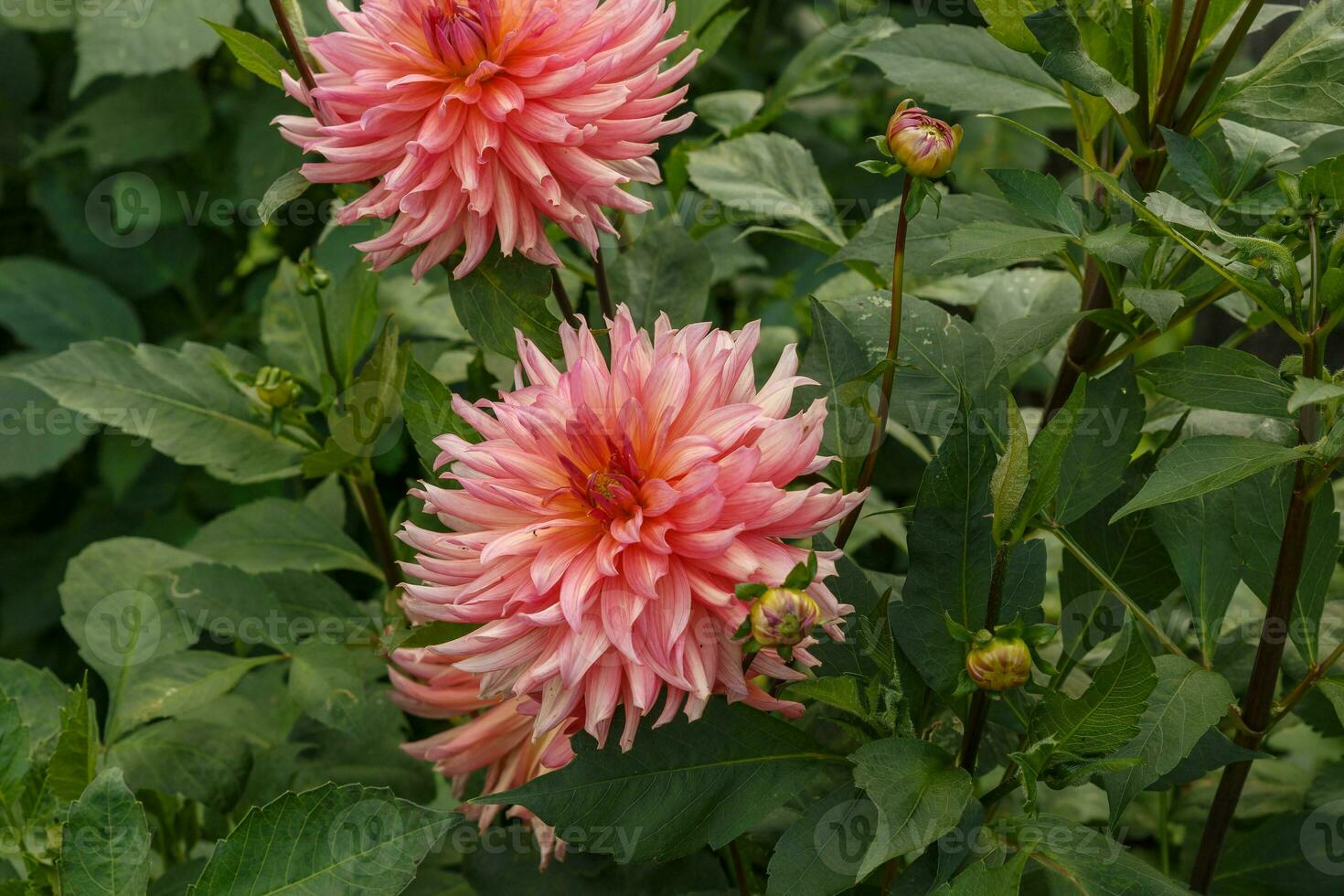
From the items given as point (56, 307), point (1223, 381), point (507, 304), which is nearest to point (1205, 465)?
point (1223, 381)

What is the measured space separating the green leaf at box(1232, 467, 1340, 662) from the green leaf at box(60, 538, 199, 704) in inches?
28.4

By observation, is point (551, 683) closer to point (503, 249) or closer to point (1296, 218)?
point (503, 249)

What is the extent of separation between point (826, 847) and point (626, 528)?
0.19m

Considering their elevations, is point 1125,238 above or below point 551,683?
above

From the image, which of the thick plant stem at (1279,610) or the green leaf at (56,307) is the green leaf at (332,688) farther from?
the green leaf at (56,307)

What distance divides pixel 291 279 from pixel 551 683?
0.54 metres

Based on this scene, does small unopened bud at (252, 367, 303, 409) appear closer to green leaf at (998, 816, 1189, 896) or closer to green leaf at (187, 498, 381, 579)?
green leaf at (187, 498, 381, 579)

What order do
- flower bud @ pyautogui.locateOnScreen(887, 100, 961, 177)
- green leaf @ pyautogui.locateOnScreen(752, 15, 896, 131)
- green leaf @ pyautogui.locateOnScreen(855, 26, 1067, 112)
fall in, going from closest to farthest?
flower bud @ pyautogui.locateOnScreen(887, 100, 961, 177) < green leaf @ pyautogui.locateOnScreen(855, 26, 1067, 112) < green leaf @ pyautogui.locateOnScreen(752, 15, 896, 131)

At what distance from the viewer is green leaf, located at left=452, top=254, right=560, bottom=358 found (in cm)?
72

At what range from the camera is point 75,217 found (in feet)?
5.42

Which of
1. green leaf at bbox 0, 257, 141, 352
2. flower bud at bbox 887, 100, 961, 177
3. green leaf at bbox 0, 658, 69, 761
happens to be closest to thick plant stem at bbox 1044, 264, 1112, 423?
flower bud at bbox 887, 100, 961, 177

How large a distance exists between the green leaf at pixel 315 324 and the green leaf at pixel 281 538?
11cm

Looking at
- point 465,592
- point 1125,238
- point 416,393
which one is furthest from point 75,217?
point 1125,238

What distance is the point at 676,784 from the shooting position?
648 mm
